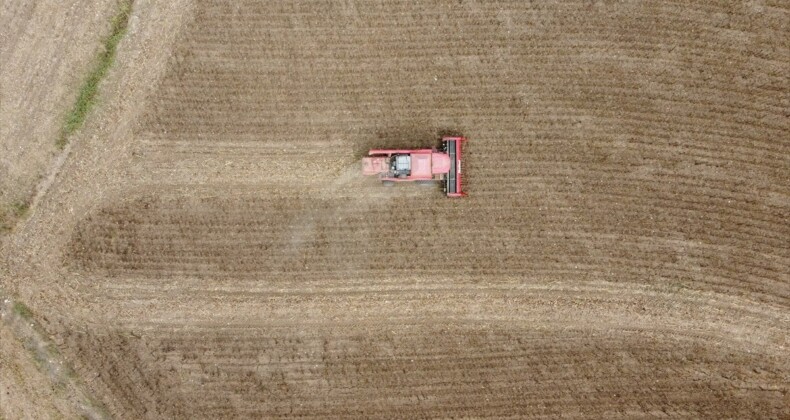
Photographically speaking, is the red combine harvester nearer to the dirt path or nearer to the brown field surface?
the brown field surface

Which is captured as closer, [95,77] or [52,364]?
[52,364]

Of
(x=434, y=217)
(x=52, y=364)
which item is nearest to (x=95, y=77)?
(x=52, y=364)

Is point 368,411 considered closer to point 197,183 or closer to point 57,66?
point 197,183

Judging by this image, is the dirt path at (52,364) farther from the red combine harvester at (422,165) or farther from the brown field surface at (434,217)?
the red combine harvester at (422,165)

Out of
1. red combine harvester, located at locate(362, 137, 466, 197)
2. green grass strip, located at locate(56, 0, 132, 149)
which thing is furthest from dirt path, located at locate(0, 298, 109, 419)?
red combine harvester, located at locate(362, 137, 466, 197)

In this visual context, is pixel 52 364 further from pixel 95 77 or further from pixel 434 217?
pixel 434 217

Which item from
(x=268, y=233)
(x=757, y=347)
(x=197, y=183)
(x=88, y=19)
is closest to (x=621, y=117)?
(x=757, y=347)
